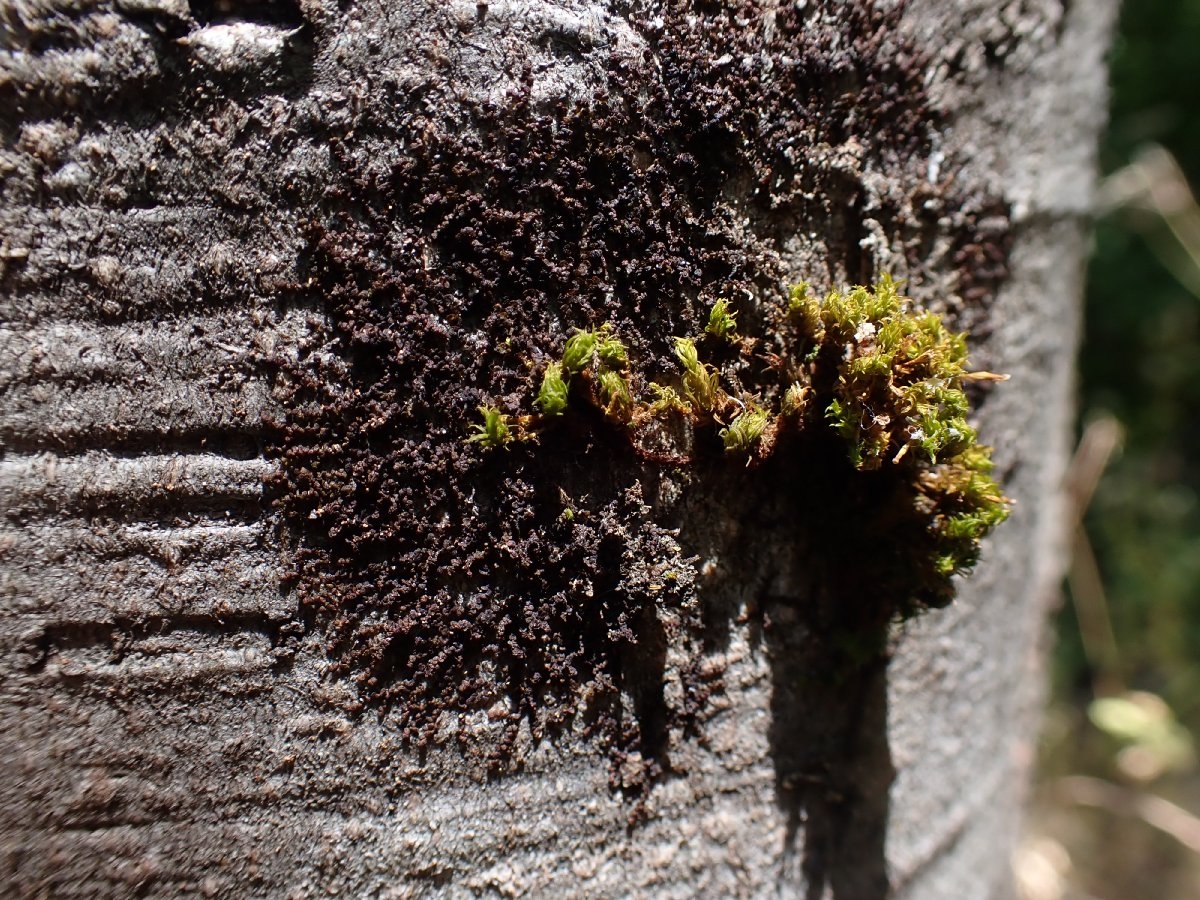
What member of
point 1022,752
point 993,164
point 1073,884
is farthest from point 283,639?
point 1073,884

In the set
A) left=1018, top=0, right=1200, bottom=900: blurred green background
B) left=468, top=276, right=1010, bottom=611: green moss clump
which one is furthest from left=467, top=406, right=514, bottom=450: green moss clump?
left=1018, top=0, right=1200, bottom=900: blurred green background

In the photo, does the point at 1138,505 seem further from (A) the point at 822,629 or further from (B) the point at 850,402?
(B) the point at 850,402

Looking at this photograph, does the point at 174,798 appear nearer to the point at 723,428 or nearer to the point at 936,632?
the point at 723,428

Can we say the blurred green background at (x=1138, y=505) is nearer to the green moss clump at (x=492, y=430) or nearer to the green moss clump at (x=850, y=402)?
the green moss clump at (x=850, y=402)

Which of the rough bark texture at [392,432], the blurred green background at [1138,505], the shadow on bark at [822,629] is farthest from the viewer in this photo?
the blurred green background at [1138,505]

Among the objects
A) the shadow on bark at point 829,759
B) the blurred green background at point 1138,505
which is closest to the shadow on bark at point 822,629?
the shadow on bark at point 829,759

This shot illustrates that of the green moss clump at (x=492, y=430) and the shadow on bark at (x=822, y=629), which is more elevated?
the green moss clump at (x=492, y=430)
